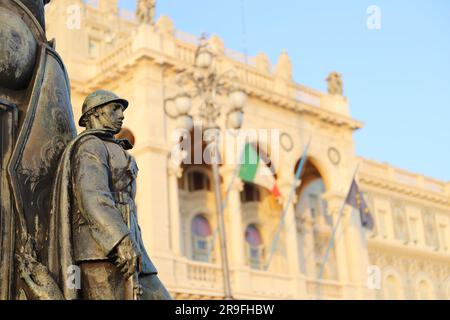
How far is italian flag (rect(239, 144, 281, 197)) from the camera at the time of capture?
23.1 m

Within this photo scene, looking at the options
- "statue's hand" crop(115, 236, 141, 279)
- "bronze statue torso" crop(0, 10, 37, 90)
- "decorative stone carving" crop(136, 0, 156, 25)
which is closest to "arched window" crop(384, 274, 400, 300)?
"decorative stone carving" crop(136, 0, 156, 25)

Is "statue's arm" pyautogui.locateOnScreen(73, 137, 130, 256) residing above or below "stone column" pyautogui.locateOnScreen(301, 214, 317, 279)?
below

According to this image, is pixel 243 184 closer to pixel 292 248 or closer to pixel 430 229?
pixel 292 248

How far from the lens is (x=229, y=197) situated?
974 inches

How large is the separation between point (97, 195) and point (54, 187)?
30 centimetres

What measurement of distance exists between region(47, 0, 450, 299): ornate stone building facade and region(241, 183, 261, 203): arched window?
43 millimetres

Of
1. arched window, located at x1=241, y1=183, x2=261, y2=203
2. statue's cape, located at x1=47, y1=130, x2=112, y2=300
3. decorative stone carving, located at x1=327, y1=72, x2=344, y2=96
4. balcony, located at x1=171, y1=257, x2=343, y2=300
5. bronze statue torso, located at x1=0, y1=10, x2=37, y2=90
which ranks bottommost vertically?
statue's cape, located at x1=47, y1=130, x2=112, y2=300

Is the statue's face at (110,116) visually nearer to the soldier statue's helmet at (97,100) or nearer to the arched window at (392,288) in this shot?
the soldier statue's helmet at (97,100)

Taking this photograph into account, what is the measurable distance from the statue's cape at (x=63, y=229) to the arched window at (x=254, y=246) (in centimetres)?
2531

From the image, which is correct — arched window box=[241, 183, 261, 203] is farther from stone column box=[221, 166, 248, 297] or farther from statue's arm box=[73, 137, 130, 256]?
statue's arm box=[73, 137, 130, 256]

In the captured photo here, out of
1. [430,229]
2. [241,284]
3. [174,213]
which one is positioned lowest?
[241,284]

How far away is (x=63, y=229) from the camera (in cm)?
349

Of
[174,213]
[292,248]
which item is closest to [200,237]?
[292,248]

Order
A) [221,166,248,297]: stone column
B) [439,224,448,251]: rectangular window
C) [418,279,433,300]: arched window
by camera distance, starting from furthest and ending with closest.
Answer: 1. [439,224,448,251]: rectangular window
2. [418,279,433,300]: arched window
3. [221,166,248,297]: stone column
